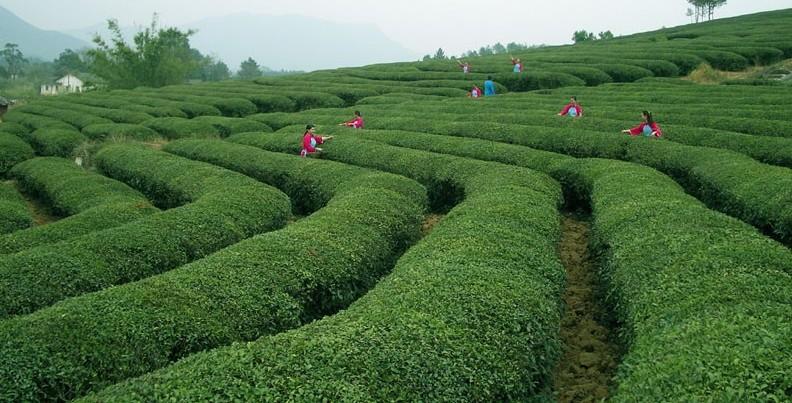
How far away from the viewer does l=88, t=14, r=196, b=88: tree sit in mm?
65000

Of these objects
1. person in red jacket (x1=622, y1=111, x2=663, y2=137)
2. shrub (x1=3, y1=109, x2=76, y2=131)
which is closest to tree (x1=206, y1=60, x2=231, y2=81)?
shrub (x1=3, y1=109, x2=76, y2=131)

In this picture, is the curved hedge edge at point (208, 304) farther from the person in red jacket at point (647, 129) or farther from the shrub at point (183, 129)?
the shrub at point (183, 129)

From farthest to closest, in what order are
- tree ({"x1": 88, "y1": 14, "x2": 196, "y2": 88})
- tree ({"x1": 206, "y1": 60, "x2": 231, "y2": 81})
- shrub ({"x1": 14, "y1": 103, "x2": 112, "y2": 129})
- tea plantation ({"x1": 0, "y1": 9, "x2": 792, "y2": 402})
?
tree ({"x1": 206, "y1": 60, "x2": 231, "y2": 81}) → tree ({"x1": 88, "y1": 14, "x2": 196, "y2": 88}) → shrub ({"x1": 14, "y1": 103, "x2": 112, "y2": 129}) → tea plantation ({"x1": 0, "y1": 9, "x2": 792, "y2": 402})

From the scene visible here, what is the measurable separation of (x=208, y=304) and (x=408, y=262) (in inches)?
134

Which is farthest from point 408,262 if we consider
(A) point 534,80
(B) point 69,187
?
(A) point 534,80

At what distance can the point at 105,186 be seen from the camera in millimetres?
20109

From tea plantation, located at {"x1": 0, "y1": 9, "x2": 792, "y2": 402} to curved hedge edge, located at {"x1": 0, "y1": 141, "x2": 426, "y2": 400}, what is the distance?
35 mm

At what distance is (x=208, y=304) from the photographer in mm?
9688

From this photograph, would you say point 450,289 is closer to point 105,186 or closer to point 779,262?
point 779,262

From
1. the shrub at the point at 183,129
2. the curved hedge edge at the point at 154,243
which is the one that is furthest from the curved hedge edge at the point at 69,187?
the shrub at the point at 183,129

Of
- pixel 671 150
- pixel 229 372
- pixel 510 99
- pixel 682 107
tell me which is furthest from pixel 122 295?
pixel 510 99

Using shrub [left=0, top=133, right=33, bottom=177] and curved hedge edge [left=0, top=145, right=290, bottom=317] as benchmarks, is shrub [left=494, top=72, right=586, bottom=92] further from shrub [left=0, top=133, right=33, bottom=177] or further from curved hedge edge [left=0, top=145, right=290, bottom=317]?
shrub [left=0, top=133, right=33, bottom=177]

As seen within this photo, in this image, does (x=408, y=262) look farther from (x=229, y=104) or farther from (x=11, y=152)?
(x=229, y=104)

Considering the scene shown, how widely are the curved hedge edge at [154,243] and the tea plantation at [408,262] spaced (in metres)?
0.05
